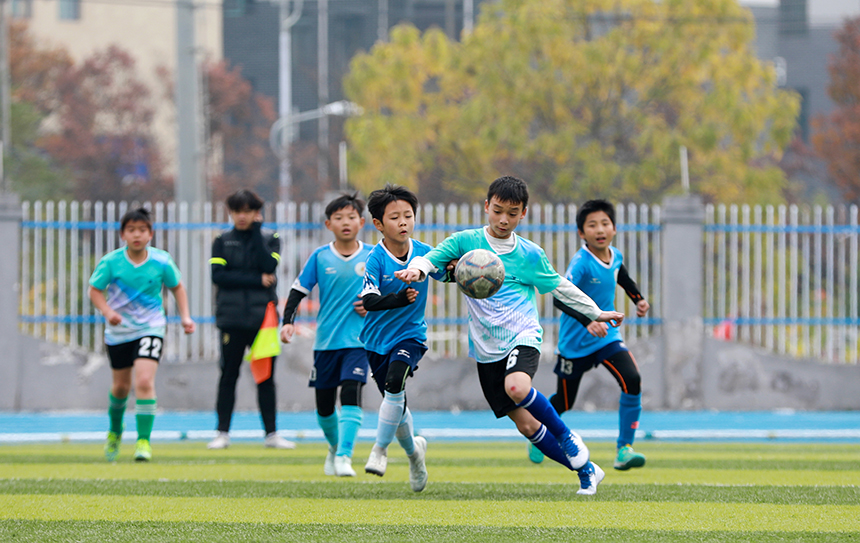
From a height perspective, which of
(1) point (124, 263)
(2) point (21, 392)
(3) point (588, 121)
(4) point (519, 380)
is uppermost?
(3) point (588, 121)

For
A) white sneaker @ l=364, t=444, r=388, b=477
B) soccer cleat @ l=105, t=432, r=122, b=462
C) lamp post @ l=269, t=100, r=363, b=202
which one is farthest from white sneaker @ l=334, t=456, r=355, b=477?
lamp post @ l=269, t=100, r=363, b=202

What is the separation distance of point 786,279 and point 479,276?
1011 cm

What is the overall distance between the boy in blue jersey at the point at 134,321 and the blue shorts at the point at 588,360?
283cm

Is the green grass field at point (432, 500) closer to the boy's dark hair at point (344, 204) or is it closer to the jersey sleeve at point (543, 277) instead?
the jersey sleeve at point (543, 277)

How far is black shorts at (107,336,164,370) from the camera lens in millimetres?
8477

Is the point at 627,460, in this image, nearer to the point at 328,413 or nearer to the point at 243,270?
the point at 328,413

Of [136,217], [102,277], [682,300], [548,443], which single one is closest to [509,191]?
[548,443]

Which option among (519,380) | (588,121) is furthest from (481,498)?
(588,121)

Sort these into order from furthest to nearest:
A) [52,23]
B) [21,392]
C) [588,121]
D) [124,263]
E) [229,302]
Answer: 1. [52,23]
2. [588,121]
3. [21,392]
4. [229,302]
5. [124,263]

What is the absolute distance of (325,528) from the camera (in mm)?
5105

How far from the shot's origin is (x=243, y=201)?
9383mm

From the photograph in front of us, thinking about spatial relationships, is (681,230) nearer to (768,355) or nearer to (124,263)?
(768,355)

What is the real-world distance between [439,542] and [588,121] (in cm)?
2092

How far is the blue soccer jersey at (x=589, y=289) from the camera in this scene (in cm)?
794
